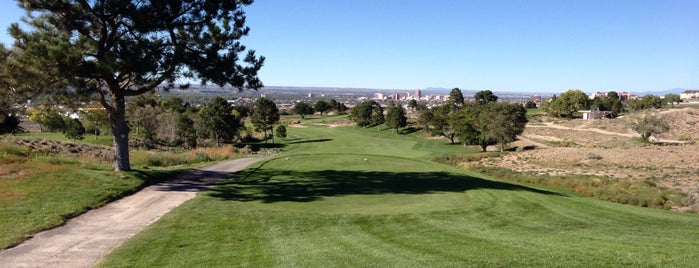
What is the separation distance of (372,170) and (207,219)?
1344 cm

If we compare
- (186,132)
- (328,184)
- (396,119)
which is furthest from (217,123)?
(328,184)

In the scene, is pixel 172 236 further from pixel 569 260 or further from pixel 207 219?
pixel 569 260

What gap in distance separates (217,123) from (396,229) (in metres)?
60.6

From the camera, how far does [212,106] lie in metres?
71.5

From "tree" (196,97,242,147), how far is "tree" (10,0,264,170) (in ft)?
158

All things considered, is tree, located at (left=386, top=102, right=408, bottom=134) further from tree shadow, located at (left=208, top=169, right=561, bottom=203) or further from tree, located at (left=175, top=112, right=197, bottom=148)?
tree shadow, located at (left=208, top=169, right=561, bottom=203)

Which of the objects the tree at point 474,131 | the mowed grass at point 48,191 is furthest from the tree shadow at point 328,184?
the tree at point 474,131

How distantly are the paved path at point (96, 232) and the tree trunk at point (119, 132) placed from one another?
2872 millimetres

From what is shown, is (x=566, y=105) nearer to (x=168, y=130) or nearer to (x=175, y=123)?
(x=175, y=123)

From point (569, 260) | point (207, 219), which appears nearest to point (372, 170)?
point (207, 219)

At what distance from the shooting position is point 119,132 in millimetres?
19594

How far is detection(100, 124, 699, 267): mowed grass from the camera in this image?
8.71 meters

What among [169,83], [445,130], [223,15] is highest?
[223,15]

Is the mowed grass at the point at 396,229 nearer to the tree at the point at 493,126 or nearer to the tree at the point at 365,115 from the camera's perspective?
the tree at the point at 493,126
